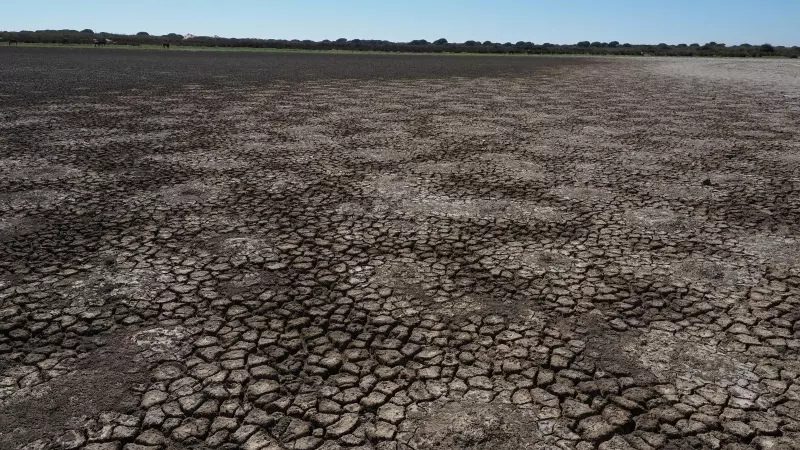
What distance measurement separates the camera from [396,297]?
4.55m

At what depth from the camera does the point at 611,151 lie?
10.5m

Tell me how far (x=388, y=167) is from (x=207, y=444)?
6534mm

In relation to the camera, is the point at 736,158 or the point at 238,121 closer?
the point at 736,158

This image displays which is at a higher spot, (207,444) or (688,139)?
(688,139)

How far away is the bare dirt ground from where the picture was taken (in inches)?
123

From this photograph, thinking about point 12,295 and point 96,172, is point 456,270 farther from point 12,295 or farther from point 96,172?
point 96,172

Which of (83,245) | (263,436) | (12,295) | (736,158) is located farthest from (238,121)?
(263,436)

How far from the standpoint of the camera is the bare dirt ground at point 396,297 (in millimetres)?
3125

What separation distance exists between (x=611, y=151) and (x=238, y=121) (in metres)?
8.69

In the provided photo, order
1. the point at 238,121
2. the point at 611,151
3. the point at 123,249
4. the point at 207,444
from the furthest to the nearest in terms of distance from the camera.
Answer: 1. the point at 238,121
2. the point at 611,151
3. the point at 123,249
4. the point at 207,444

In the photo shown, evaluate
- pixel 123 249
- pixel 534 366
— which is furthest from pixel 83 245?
pixel 534 366

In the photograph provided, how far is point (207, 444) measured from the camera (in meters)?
2.92

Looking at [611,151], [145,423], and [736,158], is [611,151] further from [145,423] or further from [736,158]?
[145,423]

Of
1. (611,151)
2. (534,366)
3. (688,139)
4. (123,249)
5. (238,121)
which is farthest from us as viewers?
(238,121)
